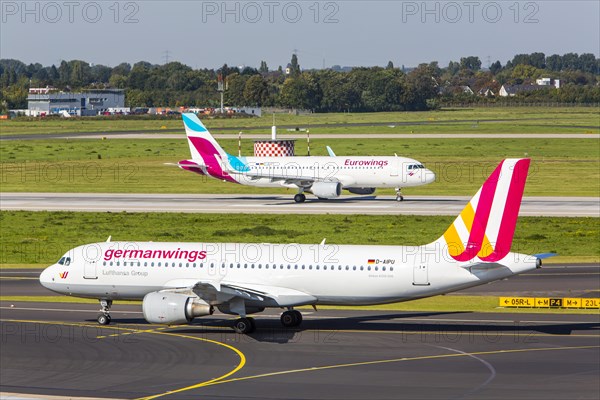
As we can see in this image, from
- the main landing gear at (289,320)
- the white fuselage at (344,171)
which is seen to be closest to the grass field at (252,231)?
the white fuselage at (344,171)

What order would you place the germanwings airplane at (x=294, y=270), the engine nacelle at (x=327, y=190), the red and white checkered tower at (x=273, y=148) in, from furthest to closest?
the red and white checkered tower at (x=273, y=148) → the engine nacelle at (x=327, y=190) → the germanwings airplane at (x=294, y=270)

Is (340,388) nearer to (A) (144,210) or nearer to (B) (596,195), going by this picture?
(A) (144,210)

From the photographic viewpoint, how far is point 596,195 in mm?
100312

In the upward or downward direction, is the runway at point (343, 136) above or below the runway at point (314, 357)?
above

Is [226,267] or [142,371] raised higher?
[226,267]

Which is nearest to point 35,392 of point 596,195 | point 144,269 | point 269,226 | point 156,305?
point 156,305

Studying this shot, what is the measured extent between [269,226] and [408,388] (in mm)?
46038

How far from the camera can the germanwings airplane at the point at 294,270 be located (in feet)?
137

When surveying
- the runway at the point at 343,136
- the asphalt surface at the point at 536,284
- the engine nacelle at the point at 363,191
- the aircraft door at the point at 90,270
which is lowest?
the asphalt surface at the point at 536,284

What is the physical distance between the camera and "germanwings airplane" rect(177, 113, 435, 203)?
95.7 m

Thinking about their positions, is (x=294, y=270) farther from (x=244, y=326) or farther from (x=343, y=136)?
(x=343, y=136)

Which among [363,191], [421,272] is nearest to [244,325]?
[421,272]

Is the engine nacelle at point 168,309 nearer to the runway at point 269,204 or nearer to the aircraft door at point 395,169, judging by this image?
the runway at point 269,204

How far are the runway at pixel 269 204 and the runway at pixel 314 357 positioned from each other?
1570 inches
